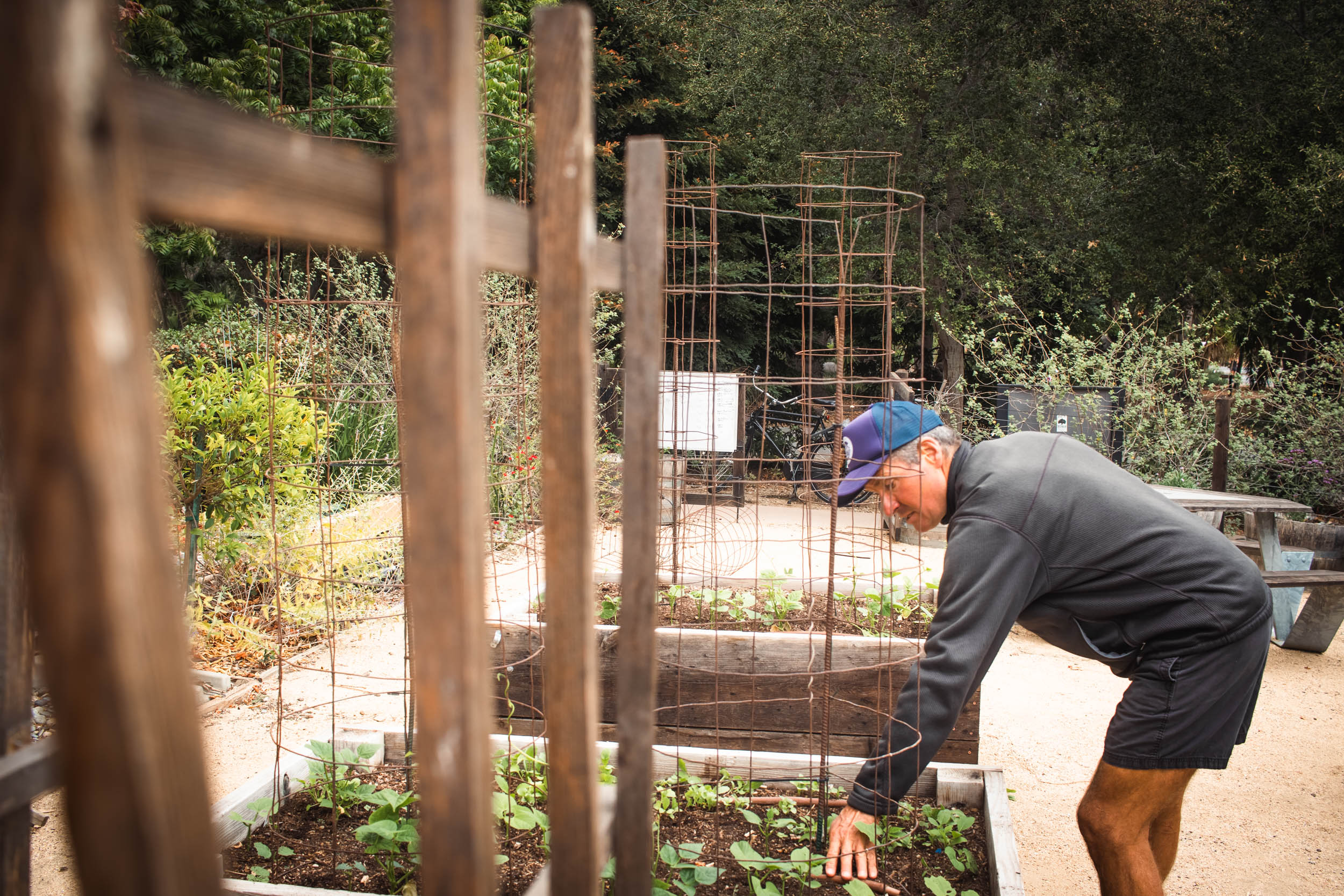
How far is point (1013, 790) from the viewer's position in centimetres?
336

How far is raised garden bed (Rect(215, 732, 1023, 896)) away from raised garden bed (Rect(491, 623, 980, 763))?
41 cm

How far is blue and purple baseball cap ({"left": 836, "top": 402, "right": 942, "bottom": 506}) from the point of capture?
2.34 meters

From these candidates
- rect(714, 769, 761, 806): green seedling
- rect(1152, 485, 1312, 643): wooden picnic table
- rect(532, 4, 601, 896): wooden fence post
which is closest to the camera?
rect(532, 4, 601, 896): wooden fence post

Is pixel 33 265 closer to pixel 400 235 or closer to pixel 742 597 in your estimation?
pixel 400 235

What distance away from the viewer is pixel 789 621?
394 cm

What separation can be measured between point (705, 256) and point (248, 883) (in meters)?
14.5

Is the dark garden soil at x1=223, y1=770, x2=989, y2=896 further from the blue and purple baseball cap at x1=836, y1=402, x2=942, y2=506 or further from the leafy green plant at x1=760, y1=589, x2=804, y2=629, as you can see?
the leafy green plant at x1=760, y1=589, x2=804, y2=629

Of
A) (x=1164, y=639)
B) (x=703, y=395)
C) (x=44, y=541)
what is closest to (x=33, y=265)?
(x=44, y=541)

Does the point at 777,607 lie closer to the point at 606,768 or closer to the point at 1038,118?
the point at 606,768

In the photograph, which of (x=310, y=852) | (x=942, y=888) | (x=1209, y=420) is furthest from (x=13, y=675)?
(x=1209, y=420)

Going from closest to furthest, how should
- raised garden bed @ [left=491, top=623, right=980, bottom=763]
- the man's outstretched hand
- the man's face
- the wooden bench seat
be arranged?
1. the man's outstretched hand
2. the man's face
3. raised garden bed @ [left=491, top=623, right=980, bottom=763]
4. the wooden bench seat

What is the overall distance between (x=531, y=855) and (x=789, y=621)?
1910 millimetres

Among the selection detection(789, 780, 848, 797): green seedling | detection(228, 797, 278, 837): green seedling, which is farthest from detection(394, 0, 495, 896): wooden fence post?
detection(789, 780, 848, 797): green seedling

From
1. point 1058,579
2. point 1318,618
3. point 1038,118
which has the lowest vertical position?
point 1318,618
